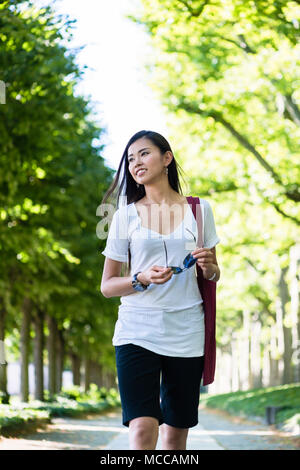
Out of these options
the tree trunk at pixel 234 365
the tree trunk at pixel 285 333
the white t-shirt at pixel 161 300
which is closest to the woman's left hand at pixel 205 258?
the white t-shirt at pixel 161 300

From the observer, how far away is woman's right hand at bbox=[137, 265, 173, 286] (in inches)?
141

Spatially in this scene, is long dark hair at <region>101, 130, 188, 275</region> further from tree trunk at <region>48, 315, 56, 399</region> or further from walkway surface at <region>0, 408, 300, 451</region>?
tree trunk at <region>48, 315, 56, 399</region>

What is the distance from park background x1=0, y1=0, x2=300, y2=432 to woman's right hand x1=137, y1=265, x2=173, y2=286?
254 inches

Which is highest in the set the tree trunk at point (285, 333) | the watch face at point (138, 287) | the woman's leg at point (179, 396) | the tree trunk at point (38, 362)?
the watch face at point (138, 287)

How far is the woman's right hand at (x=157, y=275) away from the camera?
358 centimetres

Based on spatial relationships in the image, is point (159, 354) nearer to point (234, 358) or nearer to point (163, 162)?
point (163, 162)

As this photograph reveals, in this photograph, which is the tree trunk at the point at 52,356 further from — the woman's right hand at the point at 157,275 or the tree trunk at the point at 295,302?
the woman's right hand at the point at 157,275

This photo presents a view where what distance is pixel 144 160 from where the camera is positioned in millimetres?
4012

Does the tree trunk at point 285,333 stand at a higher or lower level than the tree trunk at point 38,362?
lower

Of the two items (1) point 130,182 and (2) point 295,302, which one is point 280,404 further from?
(1) point 130,182

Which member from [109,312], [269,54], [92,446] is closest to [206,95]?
[269,54]

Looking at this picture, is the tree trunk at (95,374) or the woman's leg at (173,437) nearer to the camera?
the woman's leg at (173,437)

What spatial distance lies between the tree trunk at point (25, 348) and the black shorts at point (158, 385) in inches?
698

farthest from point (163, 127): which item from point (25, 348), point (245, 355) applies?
point (245, 355)
